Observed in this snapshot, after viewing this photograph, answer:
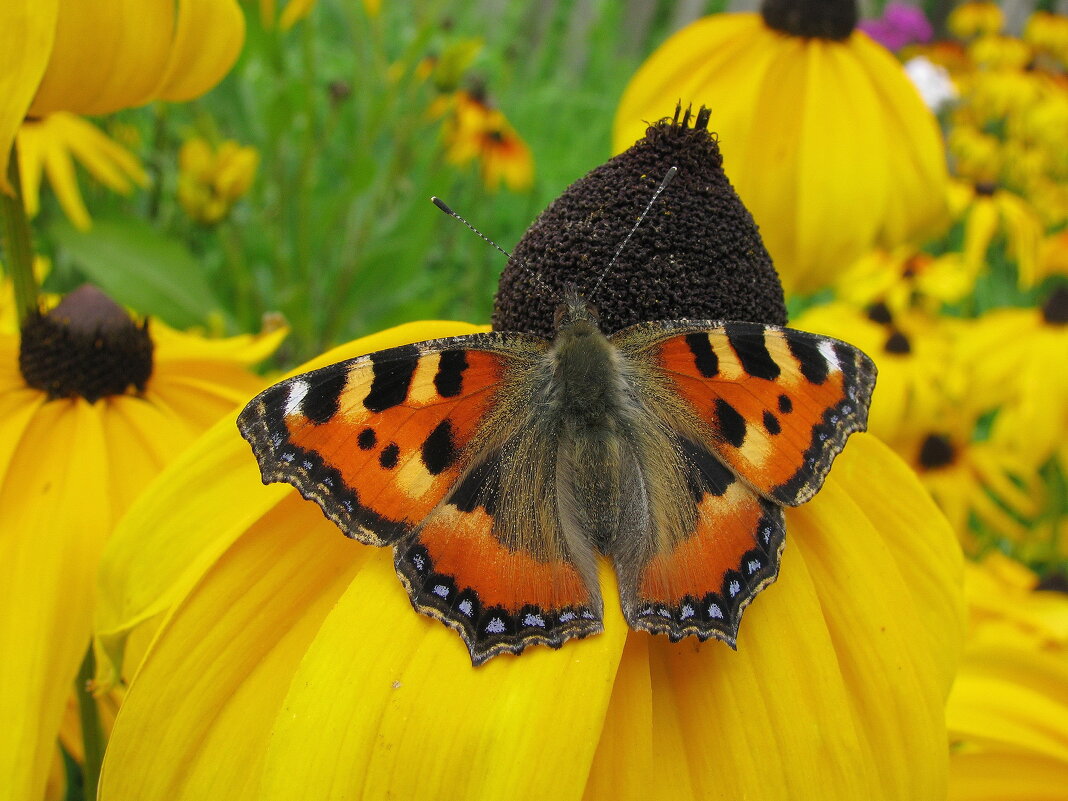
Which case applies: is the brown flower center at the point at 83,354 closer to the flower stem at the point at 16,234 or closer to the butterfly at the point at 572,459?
the flower stem at the point at 16,234

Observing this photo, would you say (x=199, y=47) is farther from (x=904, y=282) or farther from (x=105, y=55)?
(x=904, y=282)

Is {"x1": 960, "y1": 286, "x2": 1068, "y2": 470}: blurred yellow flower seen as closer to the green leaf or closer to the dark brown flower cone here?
the dark brown flower cone

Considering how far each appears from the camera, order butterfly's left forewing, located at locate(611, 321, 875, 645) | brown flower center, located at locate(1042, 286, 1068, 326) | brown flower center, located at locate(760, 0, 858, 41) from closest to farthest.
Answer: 1. butterfly's left forewing, located at locate(611, 321, 875, 645)
2. brown flower center, located at locate(760, 0, 858, 41)
3. brown flower center, located at locate(1042, 286, 1068, 326)

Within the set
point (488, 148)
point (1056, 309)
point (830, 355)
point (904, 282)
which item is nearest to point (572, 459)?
point (830, 355)

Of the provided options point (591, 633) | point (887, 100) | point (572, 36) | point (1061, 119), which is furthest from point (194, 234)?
point (572, 36)

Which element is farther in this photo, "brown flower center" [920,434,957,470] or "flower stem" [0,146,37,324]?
"brown flower center" [920,434,957,470]

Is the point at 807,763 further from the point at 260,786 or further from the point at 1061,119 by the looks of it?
the point at 1061,119

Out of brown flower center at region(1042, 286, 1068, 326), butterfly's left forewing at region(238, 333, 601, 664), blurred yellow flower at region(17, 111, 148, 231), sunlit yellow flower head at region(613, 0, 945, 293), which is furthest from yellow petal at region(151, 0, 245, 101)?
brown flower center at region(1042, 286, 1068, 326)
